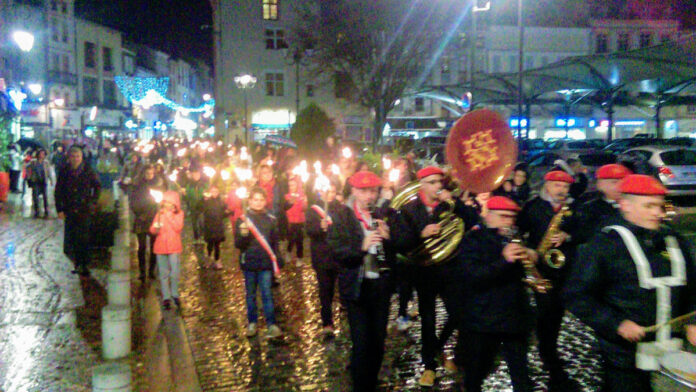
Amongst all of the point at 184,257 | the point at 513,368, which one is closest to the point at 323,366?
the point at 513,368

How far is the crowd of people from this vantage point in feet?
12.0

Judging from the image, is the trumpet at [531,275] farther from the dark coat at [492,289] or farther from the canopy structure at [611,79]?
the canopy structure at [611,79]

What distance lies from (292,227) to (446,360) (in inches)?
208

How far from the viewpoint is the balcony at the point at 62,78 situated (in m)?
50.1

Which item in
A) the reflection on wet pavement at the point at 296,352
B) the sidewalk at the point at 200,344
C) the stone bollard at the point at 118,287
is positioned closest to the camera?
the reflection on wet pavement at the point at 296,352

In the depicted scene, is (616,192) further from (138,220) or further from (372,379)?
(138,220)

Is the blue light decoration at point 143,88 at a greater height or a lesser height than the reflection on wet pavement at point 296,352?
greater

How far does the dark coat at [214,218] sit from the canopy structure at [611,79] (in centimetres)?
1229

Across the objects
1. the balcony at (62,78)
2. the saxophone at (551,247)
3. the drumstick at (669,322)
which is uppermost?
the balcony at (62,78)

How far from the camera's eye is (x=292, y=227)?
37.4 feet

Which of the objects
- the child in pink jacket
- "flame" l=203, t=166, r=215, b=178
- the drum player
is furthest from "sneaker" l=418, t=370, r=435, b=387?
"flame" l=203, t=166, r=215, b=178

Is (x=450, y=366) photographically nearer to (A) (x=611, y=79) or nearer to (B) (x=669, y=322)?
(B) (x=669, y=322)

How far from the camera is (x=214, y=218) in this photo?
11.3m

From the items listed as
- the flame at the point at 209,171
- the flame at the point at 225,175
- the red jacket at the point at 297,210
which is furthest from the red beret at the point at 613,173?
the flame at the point at 225,175
